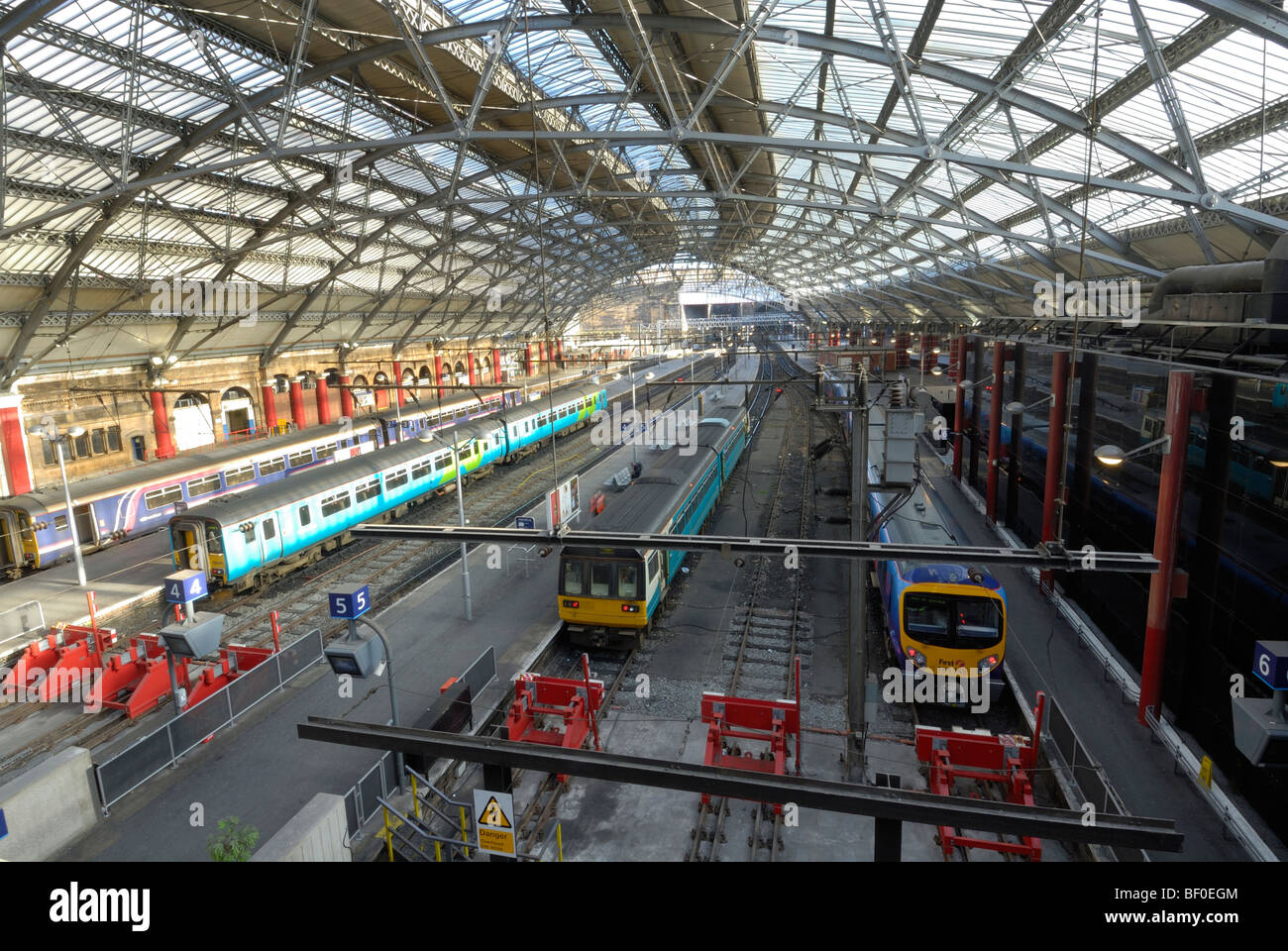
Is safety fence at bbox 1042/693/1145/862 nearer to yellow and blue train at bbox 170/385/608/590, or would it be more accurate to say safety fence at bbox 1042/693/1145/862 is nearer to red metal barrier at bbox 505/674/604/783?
red metal barrier at bbox 505/674/604/783

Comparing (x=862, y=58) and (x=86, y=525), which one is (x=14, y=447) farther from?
(x=862, y=58)

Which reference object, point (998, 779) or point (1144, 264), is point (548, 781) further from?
point (1144, 264)

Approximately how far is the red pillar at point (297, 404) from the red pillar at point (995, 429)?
35362 mm

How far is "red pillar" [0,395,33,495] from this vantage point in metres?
24.5

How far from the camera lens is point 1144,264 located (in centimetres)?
2109

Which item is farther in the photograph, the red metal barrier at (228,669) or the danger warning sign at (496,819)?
the red metal barrier at (228,669)

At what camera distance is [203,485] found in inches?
872

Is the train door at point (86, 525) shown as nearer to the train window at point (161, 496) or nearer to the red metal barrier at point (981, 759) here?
the train window at point (161, 496)

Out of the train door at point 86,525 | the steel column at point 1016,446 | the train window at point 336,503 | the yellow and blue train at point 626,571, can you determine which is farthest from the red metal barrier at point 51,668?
the steel column at point 1016,446

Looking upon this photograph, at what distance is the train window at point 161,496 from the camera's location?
69.6 feet

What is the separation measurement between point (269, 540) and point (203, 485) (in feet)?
A: 21.9

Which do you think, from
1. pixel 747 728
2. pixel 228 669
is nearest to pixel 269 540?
pixel 228 669

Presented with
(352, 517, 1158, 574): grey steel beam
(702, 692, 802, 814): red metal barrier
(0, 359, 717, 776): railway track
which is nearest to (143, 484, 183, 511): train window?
(0, 359, 717, 776): railway track

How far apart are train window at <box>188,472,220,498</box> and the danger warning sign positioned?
21.1 m
